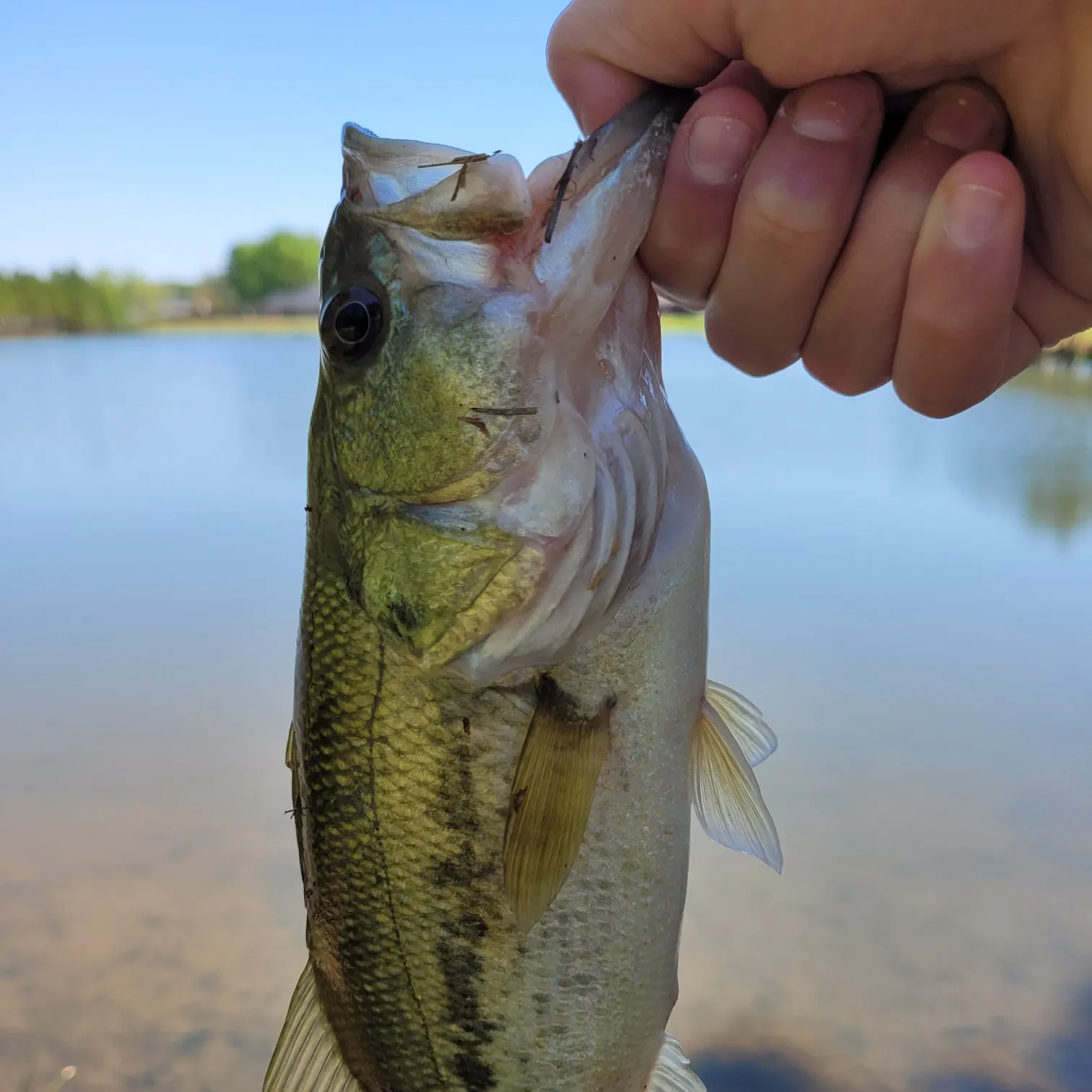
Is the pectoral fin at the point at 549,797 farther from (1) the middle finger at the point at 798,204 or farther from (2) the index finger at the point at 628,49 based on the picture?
(2) the index finger at the point at 628,49

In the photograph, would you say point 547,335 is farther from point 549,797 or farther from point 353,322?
point 549,797

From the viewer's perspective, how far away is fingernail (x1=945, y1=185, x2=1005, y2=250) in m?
1.19

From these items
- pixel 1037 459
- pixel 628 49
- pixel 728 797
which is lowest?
pixel 1037 459

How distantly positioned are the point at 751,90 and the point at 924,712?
12.5ft

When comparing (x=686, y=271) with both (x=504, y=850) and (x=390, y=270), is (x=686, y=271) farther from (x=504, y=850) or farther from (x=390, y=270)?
(x=504, y=850)

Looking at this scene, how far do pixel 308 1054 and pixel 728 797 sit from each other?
800 mm

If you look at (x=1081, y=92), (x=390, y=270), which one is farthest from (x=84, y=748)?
(x=1081, y=92)

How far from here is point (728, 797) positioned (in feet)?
4.58

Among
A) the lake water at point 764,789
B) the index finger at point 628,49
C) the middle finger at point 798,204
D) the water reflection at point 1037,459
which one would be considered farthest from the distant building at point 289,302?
the middle finger at point 798,204

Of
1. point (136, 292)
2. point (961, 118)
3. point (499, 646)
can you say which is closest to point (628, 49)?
point (961, 118)

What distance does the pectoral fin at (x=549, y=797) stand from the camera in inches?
46.9

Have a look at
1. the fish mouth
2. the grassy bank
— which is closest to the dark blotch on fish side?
the fish mouth

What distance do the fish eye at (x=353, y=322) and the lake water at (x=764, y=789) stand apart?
2.60m

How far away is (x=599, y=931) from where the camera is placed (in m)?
1.31
